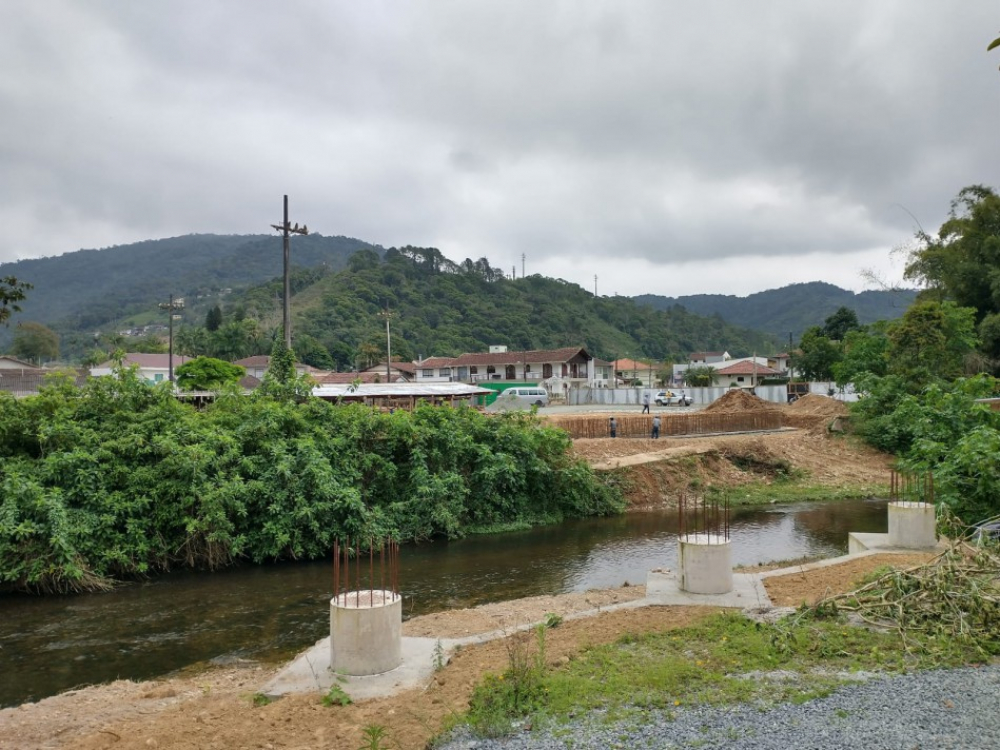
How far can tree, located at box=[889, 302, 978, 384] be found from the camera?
111ft

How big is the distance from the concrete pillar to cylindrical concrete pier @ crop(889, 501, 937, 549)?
4851mm

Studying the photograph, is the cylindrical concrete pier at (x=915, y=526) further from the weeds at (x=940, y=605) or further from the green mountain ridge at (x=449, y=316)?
the green mountain ridge at (x=449, y=316)

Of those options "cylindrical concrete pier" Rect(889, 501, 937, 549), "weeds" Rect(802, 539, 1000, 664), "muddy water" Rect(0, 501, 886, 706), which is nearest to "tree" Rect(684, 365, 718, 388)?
"muddy water" Rect(0, 501, 886, 706)

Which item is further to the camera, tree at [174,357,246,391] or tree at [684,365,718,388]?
tree at [684,365,718,388]

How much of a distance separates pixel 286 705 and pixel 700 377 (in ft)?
246

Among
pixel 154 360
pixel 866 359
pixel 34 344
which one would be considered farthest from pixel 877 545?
pixel 34 344

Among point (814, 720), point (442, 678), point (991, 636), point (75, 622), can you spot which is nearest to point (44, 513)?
point (75, 622)

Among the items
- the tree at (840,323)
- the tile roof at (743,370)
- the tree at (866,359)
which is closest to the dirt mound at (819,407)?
the tree at (866,359)

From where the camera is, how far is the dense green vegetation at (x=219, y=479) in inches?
578

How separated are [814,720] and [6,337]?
237 meters

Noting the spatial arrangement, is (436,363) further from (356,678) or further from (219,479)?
(356,678)

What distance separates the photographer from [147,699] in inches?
325

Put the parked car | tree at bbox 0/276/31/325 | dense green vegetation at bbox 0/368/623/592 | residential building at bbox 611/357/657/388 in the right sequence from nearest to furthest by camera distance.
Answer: dense green vegetation at bbox 0/368/623/592, tree at bbox 0/276/31/325, the parked car, residential building at bbox 611/357/657/388

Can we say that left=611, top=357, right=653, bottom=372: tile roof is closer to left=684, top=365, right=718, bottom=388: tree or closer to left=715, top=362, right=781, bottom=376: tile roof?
left=684, top=365, right=718, bottom=388: tree
